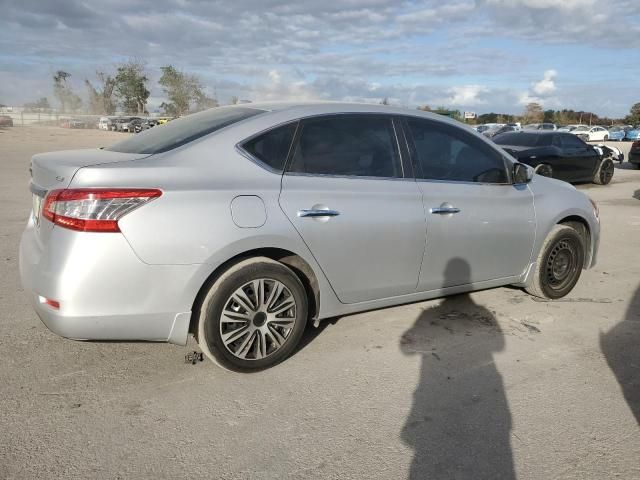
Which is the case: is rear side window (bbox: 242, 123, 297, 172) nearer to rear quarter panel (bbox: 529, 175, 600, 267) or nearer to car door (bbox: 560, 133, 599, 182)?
rear quarter panel (bbox: 529, 175, 600, 267)

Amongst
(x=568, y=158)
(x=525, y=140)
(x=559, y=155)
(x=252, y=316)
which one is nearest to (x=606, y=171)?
(x=568, y=158)

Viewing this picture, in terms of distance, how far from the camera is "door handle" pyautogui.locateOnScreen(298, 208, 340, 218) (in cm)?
340

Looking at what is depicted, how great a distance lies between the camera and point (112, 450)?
2.65 m

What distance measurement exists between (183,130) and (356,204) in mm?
1287

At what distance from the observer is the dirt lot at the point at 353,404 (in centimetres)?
260

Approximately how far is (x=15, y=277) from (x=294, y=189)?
3.36m

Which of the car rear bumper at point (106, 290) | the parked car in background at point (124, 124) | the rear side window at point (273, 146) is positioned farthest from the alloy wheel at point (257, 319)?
the parked car in background at point (124, 124)

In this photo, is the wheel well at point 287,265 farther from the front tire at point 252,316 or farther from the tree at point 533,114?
the tree at point 533,114

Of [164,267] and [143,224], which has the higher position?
[143,224]

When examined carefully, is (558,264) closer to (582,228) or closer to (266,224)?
(582,228)

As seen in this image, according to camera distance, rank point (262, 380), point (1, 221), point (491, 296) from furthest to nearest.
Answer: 1. point (1, 221)
2. point (491, 296)
3. point (262, 380)

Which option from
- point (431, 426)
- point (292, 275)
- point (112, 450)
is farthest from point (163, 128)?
point (431, 426)

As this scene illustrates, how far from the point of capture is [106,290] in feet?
9.58

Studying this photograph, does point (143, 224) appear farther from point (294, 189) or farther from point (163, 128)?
point (163, 128)
